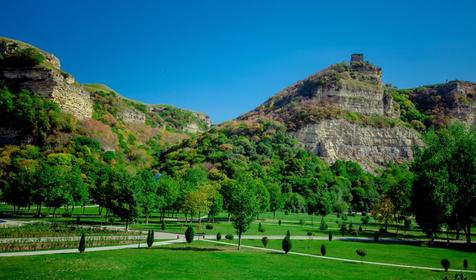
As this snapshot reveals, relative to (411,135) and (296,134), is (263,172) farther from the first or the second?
(411,135)

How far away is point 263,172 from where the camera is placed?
104 m

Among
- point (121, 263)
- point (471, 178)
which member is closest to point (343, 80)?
point (471, 178)

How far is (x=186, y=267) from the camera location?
25547 mm

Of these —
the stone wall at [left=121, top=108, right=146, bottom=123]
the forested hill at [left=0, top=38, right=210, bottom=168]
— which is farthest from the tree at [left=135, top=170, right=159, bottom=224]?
the stone wall at [left=121, top=108, right=146, bottom=123]

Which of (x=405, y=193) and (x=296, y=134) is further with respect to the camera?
(x=296, y=134)

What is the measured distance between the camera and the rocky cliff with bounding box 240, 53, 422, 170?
14725cm

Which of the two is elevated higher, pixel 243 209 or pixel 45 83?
pixel 45 83

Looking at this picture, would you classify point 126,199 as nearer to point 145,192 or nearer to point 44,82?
point 145,192

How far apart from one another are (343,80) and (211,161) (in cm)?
8968

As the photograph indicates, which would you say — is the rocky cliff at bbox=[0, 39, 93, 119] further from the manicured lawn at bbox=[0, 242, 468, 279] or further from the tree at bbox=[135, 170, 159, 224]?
the manicured lawn at bbox=[0, 242, 468, 279]

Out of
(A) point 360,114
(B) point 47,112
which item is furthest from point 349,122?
(B) point 47,112

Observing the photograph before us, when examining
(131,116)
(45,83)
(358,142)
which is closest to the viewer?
(45,83)

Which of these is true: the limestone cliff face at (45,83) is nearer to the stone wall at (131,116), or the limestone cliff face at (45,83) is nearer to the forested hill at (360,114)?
the stone wall at (131,116)

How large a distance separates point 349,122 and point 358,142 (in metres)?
9.21
